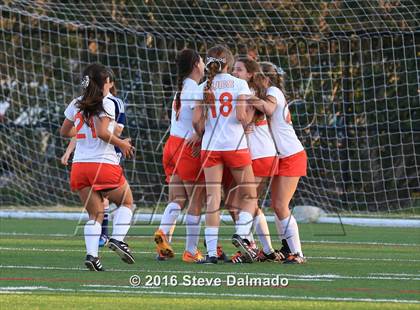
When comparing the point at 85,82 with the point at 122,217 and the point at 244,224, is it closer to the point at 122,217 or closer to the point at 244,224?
the point at 122,217

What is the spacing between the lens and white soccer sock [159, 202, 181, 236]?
10789 millimetres

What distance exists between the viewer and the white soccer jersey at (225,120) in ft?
33.4

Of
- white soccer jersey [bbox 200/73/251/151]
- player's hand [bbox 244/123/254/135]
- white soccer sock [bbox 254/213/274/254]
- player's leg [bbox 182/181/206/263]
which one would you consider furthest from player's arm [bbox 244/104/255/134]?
white soccer sock [bbox 254/213/274/254]

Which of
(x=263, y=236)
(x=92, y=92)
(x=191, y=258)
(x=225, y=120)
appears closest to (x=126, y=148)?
(x=92, y=92)

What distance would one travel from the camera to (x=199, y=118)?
10.4 metres

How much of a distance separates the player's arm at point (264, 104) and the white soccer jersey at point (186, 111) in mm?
517

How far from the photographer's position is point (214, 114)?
10.3 meters

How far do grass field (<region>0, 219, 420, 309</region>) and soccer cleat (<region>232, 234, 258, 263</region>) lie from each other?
6.1 inches

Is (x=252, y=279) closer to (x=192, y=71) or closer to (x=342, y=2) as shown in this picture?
(x=192, y=71)

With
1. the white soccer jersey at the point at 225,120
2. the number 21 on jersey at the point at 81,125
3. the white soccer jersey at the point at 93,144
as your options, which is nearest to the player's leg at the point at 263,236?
the white soccer jersey at the point at 225,120

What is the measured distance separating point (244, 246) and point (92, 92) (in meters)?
1.93

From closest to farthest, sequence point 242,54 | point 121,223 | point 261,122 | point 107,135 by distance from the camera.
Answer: point 107,135 < point 121,223 < point 261,122 < point 242,54

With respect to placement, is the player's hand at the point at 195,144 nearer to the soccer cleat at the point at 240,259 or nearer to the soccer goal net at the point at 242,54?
the soccer cleat at the point at 240,259

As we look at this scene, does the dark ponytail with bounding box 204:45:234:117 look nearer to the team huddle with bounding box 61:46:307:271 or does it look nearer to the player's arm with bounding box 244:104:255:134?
the team huddle with bounding box 61:46:307:271
